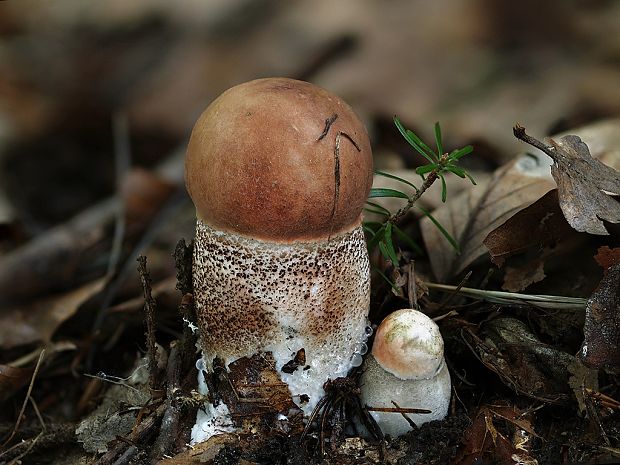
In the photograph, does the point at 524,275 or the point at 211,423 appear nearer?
the point at 211,423

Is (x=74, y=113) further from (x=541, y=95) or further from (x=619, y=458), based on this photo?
(x=619, y=458)

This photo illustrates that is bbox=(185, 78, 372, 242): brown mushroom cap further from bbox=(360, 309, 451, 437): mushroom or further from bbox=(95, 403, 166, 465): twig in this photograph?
bbox=(95, 403, 166, 465): twig

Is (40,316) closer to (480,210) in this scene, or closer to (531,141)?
(480,210)

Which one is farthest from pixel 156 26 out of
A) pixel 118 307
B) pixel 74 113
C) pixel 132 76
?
pixel 118 307

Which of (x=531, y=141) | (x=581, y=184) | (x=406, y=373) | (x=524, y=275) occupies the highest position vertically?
(x=531, y=141)

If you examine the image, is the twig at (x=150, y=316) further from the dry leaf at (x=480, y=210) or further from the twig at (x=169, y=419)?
the dry leaf at (x=480, y=210)

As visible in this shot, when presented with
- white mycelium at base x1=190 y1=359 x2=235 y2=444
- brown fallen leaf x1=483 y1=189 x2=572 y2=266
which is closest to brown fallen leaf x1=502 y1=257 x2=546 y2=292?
brown fallen leaf x1=483 y1=189 x2=572 y2=266

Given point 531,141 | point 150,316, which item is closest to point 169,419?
point 150,316
